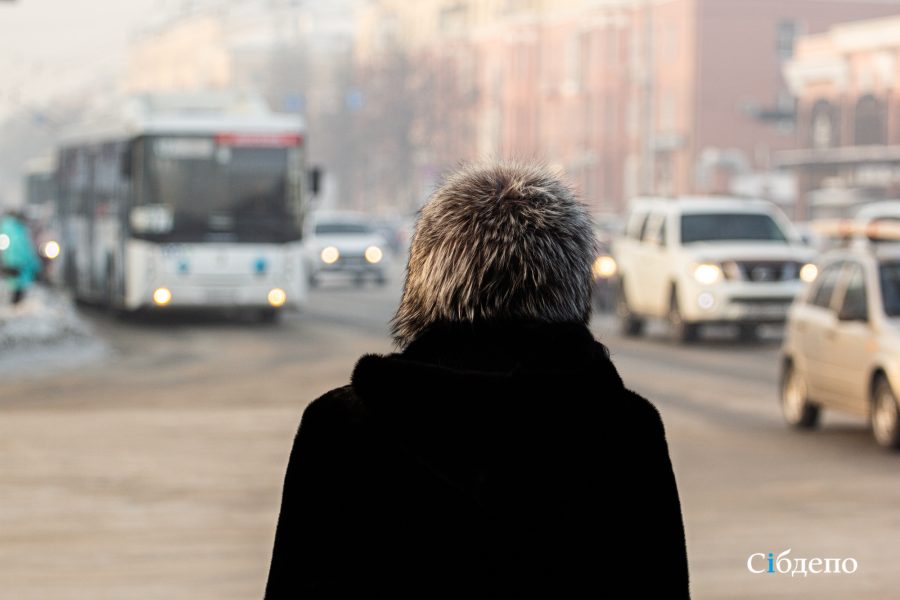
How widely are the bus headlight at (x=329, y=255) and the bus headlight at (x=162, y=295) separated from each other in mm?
Result: 20202

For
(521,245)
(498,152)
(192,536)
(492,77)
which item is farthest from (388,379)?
(492,77)

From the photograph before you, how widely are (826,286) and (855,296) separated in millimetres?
820

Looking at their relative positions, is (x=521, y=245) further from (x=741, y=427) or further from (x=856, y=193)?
(x=856, y=193)

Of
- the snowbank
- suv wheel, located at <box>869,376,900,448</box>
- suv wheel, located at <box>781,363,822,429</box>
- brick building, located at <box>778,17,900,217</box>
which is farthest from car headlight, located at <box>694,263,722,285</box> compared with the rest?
brick building, located at <box>778,17,900,217</box>

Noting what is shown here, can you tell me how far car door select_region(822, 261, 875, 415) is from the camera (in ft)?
47.8

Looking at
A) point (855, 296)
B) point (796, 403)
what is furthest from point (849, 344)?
point (796, 403)

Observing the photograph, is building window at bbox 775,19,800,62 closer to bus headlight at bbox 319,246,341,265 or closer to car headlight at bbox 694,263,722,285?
bus headlight at bbox 319,246,341,265

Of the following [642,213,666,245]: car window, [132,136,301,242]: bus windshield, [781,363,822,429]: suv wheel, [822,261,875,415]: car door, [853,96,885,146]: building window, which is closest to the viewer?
[822,261,875,415]: car door

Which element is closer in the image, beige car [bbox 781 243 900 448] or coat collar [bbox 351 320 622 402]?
coat collar [bbox 351 320 622 402]

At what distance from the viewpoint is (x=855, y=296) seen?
15.2 m

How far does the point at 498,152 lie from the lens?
12.3 feet

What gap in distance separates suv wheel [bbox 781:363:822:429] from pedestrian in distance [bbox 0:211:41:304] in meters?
15.8

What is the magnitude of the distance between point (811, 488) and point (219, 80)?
483ft

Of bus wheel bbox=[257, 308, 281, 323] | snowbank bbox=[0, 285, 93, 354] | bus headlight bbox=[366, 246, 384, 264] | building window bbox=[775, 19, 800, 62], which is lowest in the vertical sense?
bus headlight bbox=[366, 246, 384, 264]
